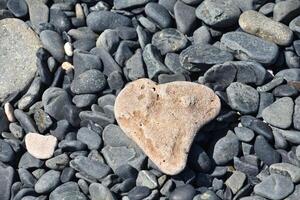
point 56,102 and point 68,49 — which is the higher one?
point 68,49

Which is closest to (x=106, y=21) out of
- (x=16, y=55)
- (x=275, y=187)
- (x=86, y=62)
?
(x=86, y=62)

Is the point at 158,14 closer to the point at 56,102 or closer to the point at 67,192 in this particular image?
the point at 56,102

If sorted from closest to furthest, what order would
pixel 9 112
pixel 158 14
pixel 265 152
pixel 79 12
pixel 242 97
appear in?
pixel 265 152 → pixel 242 97 → pixel 9 112 → pixel 158 14 → pixel 79 12

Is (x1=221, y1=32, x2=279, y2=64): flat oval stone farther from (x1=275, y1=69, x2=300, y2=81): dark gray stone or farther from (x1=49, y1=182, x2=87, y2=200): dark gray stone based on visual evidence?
(x1=49, y1=182, x2=87, y2=200): dark gray stone

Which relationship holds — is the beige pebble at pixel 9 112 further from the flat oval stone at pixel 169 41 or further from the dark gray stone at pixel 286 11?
the dark gray stone at pixel 286 11

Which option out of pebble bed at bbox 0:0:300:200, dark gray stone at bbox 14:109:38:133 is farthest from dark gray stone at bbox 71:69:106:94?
dark gray stone at bbox 14:109:38:133

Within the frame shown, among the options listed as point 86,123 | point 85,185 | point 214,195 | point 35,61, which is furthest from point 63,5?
point 214,195

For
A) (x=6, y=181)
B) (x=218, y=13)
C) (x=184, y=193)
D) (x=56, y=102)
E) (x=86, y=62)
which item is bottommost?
(x=6, y=181)
